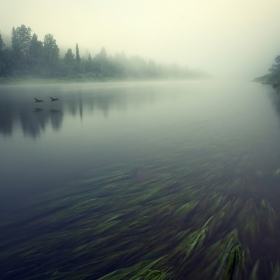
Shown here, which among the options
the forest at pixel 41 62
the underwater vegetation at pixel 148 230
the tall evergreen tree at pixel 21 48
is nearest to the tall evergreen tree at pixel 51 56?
the forest at pixel 41 62

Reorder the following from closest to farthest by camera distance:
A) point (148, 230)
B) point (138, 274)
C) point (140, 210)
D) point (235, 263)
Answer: point (138, 274)
point (235, 263)
point (148, 230)
point (140, 210)

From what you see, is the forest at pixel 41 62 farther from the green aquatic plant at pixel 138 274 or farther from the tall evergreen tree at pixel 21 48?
the green aquatic plant at pixel 138 274

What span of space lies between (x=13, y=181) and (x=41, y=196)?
211 centimetres

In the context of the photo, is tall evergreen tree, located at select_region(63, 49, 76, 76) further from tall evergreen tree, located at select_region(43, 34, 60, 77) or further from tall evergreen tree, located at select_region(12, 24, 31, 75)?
tall evergreen tree, located at select_region(12, 24, 31, 75)

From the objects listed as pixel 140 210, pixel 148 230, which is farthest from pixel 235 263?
pixel 140 210

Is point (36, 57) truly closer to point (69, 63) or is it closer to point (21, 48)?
point (21, 48)

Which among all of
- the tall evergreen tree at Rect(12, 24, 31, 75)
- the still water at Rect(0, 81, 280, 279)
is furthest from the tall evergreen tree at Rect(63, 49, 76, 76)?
the still water at Rect(0, 81, 280, 279)

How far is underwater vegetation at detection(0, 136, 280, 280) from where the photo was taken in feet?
14.0

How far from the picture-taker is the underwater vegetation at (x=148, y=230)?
4.28 m

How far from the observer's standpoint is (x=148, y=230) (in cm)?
535

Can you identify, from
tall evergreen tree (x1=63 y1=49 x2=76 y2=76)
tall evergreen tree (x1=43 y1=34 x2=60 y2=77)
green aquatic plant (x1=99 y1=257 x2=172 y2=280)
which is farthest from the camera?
tall evergreen tree (x1=63 y1=49 x2=76 y2=76)

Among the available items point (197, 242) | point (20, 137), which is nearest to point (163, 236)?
point (197, 242)

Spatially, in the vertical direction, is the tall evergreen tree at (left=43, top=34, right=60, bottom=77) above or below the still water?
above

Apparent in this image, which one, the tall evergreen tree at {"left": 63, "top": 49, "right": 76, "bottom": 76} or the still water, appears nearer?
the still water
